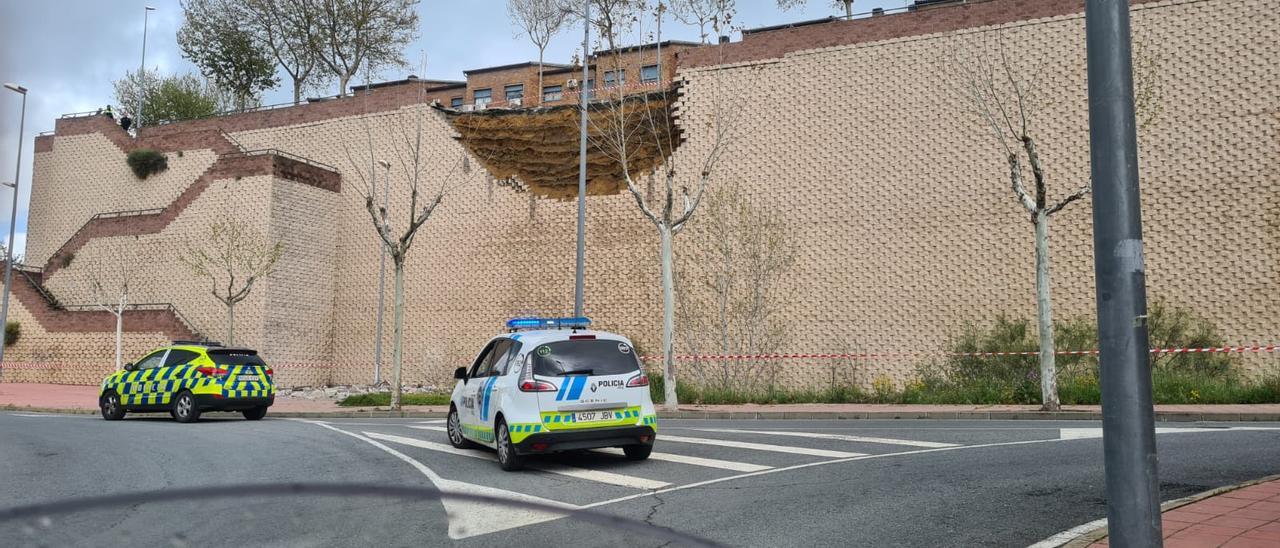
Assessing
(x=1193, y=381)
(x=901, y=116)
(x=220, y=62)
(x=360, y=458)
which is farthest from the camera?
(x=220, y=62)

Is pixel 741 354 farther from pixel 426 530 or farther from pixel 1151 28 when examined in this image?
pixel 426 530

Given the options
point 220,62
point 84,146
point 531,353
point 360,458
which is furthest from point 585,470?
point 220,62

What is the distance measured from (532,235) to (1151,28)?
1970cm

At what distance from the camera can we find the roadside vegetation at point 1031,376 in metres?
18.6

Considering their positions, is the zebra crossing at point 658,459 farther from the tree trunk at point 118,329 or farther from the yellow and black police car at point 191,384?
the tree trunk at point 118,329

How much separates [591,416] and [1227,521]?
5878 mm

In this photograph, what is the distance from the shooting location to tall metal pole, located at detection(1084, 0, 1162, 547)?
4.34 meters

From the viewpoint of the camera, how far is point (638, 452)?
34.9 ft

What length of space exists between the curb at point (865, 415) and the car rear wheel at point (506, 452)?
8.80 meters

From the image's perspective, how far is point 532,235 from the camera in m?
32.1

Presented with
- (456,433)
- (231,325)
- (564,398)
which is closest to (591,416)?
(564,398)

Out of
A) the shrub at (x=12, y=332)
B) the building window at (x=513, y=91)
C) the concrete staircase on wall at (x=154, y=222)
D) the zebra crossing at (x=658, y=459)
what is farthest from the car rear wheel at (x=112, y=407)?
the building window at (x=513, y=91)

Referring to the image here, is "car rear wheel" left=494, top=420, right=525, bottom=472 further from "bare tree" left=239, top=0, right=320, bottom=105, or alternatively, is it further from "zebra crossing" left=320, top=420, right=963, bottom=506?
"bare tree" left=239, top=0, right=320, bottom=105

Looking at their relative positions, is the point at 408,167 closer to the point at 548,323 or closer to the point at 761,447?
the point at 548,323
